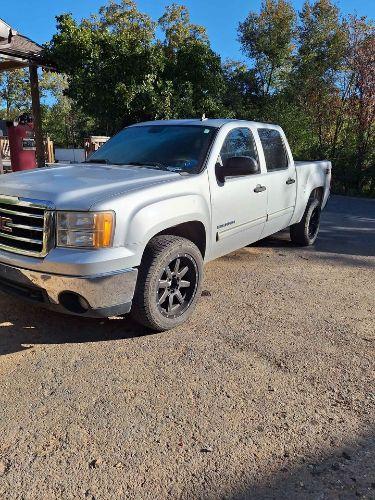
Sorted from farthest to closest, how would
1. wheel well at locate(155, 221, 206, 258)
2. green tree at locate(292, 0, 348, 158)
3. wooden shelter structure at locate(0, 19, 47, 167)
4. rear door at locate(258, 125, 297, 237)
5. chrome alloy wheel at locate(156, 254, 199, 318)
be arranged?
green tree at locate(292, 0, 348, 158)
wooden shelter structure at locate(0, 19, 47, 167)
rear door at locate(258, 125, 297, 237)
wheel well at locate(155, 221, 206, 258)
chrome alloy wheel at locate(156, 254, 199, 318)

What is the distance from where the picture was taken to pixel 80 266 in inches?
117

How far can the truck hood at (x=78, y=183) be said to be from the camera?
10.2 ft

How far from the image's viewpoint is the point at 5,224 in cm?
340

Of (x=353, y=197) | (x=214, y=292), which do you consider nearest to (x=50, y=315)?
(x=214, y=292)

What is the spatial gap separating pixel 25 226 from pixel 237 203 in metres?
2.07

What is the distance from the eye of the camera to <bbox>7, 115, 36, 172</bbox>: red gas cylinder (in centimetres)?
1191

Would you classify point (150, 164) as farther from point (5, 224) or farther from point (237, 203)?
point (5, 224)

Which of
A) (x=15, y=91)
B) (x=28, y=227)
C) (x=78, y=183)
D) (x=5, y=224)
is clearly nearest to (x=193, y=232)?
(x=78, y=183)

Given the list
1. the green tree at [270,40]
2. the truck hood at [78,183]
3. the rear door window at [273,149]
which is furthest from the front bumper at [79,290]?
the green tree at [270,40]

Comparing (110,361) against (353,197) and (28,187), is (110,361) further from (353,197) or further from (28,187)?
(353,197)

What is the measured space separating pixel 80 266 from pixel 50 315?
3.99 ft

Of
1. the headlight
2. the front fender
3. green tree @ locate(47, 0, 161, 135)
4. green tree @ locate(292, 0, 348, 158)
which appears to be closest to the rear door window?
the front fender

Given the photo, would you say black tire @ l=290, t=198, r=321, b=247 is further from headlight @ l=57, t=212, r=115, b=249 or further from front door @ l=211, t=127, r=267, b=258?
headlight @ l=57, t=212, r=115, b=249

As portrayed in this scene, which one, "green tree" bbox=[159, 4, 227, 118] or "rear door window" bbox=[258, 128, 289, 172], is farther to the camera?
Answer: "green tree" bbox=[159, 4, 227, 118]
